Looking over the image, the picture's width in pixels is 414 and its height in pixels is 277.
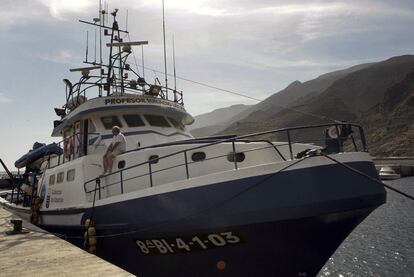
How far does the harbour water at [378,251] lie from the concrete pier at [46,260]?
9824 mm

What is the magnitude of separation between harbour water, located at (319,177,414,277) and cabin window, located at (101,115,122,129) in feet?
29.9

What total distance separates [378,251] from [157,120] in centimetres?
1114

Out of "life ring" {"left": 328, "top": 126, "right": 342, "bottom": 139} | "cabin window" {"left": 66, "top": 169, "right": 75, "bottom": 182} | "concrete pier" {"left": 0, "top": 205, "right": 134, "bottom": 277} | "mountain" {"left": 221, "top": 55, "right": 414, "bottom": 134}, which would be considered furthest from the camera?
"mountain" {"left": 221, "top": 55, "right": 414, "bottom": 134}

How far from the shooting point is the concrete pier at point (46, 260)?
534 centimetres

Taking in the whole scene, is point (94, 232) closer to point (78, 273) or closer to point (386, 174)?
point (78, 273)

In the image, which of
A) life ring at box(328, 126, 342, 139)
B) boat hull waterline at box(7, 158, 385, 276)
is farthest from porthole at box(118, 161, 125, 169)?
life ring at box(328, 126, 342, 139)

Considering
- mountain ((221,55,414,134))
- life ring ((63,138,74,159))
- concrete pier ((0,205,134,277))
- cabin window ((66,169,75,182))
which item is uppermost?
mountain ((221,55,414,134))

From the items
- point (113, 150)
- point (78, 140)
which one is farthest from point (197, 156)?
point (78, 140)

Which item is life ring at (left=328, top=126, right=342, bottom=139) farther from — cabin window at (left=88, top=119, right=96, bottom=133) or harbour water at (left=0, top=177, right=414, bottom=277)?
harbour water at (left=0, top=177, right=414, bottom=277)

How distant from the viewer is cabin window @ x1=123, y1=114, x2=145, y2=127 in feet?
36.8

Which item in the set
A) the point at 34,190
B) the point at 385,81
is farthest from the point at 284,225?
the point at 385,81

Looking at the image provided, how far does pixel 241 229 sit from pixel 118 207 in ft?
9.60

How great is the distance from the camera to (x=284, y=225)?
6.51 meters

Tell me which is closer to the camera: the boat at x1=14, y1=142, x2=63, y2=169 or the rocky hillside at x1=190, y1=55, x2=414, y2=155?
the boat at x1=14, y1=142, x2=63, y2=169
